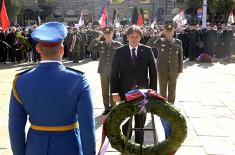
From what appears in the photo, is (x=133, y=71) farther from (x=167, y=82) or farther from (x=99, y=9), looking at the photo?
(x=99, y=9)

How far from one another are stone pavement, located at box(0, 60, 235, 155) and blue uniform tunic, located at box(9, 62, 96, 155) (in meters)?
3.47

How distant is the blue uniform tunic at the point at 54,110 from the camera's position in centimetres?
316

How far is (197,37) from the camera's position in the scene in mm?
22625

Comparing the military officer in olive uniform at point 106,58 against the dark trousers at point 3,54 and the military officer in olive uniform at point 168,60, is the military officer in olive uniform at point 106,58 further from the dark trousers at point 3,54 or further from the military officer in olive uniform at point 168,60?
the dark trousers at point 3,54

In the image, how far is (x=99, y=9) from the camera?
88.1 meters

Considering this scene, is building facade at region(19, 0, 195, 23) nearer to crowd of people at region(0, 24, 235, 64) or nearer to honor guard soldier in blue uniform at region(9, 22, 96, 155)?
crowd of people at region(0, 24, 235, 64)

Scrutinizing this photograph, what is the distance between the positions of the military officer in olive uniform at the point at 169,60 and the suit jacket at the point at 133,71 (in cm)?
251

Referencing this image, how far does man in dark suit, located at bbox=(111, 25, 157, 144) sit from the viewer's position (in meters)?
6.40

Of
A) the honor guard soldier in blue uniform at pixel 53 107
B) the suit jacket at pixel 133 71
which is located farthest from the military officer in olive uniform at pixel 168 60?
the honor guard soldier in blue uniform at pixel 53 107

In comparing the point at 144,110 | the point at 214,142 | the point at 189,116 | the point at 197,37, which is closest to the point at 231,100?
the point at 189,116

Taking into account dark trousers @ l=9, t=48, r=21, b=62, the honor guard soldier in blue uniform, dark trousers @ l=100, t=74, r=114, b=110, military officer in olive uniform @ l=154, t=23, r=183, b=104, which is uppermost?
the honor guard soldier in blue uniform

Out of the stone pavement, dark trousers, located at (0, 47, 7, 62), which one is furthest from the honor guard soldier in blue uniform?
dark trousers, located at (0, 47, 7, 62)

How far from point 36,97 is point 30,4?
8538cm

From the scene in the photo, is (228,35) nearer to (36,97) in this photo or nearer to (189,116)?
(189,116)
